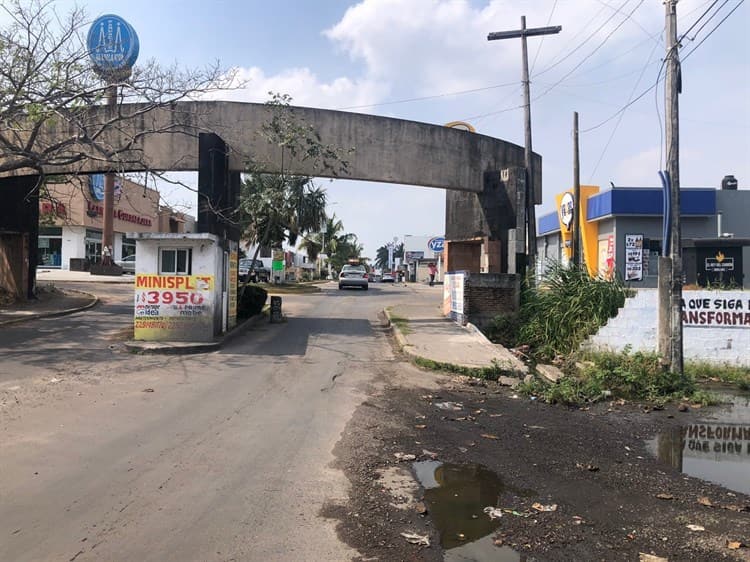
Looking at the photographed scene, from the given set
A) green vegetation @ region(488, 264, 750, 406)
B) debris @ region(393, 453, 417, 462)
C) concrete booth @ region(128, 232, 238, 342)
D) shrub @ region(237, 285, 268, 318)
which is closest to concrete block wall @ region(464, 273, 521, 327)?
green vegetation @ region(488, 264, 750, 406)

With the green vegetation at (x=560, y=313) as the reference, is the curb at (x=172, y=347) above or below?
below

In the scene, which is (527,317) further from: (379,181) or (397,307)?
(397,307)

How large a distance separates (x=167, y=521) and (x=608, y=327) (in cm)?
1151

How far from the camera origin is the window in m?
14.0

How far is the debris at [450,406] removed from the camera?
8.70 metres

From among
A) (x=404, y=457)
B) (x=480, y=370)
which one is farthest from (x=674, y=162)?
(x=404, y=457)

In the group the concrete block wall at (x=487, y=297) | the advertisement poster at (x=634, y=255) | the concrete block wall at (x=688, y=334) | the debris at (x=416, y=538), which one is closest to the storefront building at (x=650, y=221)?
the advertisement poster at (x=634, y=255)

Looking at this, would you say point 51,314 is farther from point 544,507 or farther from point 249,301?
point 544,507

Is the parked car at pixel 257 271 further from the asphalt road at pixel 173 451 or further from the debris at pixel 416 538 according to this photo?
the debris at pixel 416 538

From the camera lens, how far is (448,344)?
548 inches

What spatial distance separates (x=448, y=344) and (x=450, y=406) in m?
5.14

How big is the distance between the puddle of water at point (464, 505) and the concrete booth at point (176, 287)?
9.05 m

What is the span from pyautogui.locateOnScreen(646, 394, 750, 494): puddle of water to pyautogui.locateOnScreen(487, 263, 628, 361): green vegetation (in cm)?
490

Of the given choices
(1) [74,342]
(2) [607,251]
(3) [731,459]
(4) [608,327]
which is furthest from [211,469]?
(2) [607,251]
